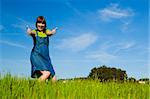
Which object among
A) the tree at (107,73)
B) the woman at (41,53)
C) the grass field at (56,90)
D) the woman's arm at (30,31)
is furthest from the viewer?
the tree at (107,73)

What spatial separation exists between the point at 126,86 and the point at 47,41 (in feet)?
6.85

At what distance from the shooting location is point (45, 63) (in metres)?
9.31

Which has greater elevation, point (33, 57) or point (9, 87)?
point (33, 57)

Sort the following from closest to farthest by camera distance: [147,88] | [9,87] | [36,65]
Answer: [9,87] → [147,88] → [36,65]

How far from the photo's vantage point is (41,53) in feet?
30.8

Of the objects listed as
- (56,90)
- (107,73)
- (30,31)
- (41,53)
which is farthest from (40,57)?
(107,73)

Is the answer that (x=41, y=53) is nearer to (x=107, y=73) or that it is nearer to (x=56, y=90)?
(x=56, y=90)

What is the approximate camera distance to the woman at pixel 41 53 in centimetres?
921

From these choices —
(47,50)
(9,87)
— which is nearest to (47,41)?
(47,50)

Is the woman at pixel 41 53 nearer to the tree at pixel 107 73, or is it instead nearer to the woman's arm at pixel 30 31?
the woman's arm at pixel 30 31

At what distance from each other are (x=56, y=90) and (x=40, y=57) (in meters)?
2.14

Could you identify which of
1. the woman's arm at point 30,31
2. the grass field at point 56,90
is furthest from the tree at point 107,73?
the grass field at point 56,90

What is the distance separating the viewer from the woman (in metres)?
9.21

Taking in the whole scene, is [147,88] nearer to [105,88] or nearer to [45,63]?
[105,88]
